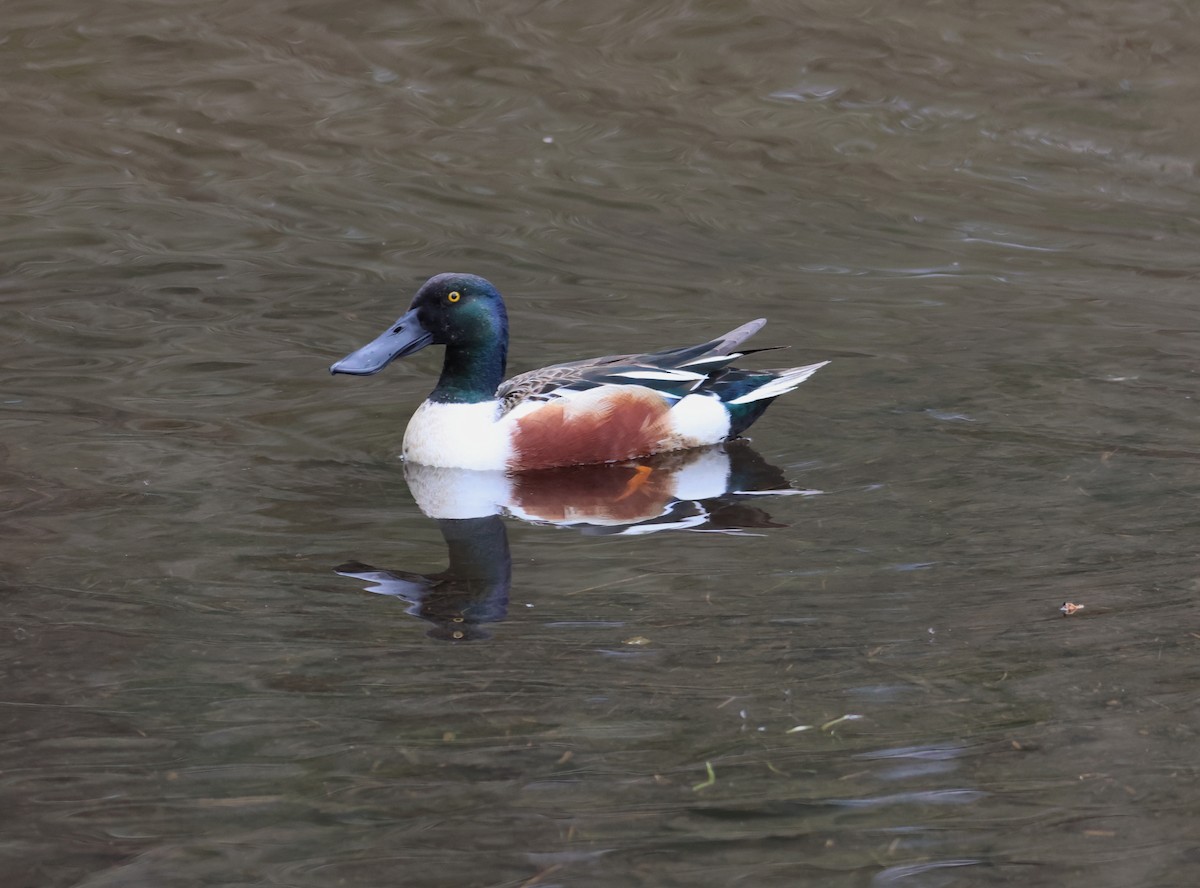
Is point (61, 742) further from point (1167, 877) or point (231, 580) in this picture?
point (1167, 877)

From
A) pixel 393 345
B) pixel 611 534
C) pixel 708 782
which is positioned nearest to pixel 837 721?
pixel 708 782

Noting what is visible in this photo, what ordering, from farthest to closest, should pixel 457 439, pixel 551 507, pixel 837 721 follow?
pixel 457 439 < pixel 551 507 < pixel 837 721

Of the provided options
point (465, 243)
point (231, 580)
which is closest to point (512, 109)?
point (465, 243)

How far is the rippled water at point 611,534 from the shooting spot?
4355 mm

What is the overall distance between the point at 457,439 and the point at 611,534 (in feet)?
3.94

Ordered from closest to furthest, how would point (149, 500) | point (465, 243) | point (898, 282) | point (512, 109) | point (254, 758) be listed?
point (254, 758)
point (149, 500)
point (898, 282)
point (465, 243)
point (512, 109)

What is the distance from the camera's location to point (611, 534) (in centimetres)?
666

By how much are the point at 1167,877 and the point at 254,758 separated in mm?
2457

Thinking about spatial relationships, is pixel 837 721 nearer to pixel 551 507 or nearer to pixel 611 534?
pixel 611 534

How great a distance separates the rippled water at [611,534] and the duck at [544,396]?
0.90ft

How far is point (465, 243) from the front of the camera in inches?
446

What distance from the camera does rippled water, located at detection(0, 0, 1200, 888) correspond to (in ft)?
14.3

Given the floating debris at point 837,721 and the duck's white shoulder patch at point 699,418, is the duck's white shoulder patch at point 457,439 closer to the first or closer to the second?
the duck's white shoulder patch at point 699,418

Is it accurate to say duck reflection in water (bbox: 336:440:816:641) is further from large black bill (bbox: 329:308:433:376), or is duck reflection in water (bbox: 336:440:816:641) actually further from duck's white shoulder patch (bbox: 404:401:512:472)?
large black bill (bbox: 329:308:433:376)
